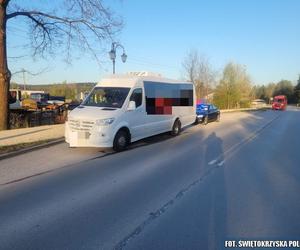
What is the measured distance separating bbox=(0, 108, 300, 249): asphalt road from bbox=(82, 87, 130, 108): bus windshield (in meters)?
2.04

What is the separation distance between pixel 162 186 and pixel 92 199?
1510 mm

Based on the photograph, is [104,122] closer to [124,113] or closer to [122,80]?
[124,113]

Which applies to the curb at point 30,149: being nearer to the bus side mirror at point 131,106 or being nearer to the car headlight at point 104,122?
the car headlight at point 104,122

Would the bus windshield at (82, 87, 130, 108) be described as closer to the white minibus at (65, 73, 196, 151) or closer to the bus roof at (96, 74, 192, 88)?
the white minibus at (65, 73, 196, 151)

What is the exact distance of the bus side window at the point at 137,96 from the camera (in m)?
12.9

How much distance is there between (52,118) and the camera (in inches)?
938

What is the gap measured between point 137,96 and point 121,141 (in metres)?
2.01

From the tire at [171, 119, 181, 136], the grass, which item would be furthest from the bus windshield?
the tire at [171, 119, 181, 136]

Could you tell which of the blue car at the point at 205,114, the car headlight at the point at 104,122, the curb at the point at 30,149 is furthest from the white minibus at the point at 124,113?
the blue car at the point at 205,114

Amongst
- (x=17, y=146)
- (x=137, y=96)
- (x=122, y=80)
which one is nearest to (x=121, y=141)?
(x=137, y=96)

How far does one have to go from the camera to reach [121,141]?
11977 millimetres

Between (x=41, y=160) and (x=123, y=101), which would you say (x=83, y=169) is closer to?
(x=41, y=160)

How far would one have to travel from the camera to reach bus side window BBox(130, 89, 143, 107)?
12.9 m

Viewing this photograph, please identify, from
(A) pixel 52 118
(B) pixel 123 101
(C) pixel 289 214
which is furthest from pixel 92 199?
(A) pixel 52 118
